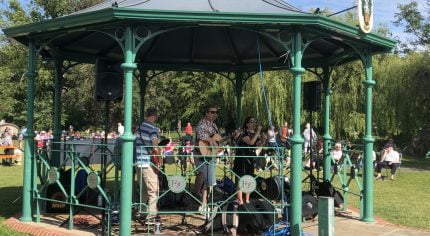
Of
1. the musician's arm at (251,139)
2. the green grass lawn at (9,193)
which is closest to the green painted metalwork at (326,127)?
the musician's arm at (251,139)

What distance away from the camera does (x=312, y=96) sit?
1002cm

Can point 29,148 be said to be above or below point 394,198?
above

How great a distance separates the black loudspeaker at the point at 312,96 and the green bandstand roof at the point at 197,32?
0.75m

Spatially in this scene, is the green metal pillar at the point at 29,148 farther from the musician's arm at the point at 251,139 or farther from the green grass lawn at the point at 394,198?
the musician's arm at the point at 251,139

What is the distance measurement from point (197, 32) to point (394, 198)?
21.9 ft

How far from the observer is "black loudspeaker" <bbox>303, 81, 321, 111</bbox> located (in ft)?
32.6

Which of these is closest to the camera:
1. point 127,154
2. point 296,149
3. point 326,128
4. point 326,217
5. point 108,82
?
point 326,217

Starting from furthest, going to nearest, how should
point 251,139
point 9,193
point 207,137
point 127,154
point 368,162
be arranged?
1. point 9,193
2. point 368,162
3. point 251,139
4. point 207,137
5. point 127,154

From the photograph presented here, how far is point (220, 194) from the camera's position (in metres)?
10.3

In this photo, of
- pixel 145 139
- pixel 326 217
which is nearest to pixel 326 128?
pixel 145 139

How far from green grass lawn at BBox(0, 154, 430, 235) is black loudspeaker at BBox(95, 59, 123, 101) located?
2537 mm

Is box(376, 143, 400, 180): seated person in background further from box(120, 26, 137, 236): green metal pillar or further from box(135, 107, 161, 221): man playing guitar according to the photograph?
box(120, 26, 137, 236): green metal pillar

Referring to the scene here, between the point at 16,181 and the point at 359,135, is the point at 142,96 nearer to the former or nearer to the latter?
the point at 16,181

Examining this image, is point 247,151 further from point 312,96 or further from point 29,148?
point 29,148
